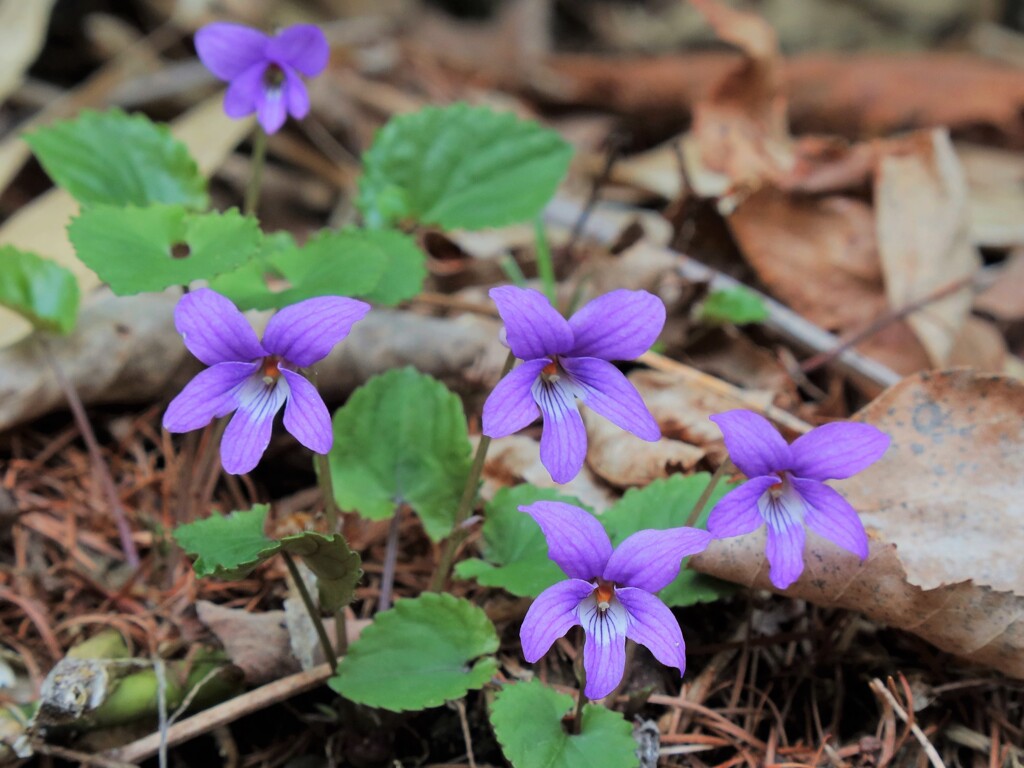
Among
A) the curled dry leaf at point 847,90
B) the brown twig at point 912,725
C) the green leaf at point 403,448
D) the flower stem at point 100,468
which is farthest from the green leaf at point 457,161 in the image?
the curled dry leaf at point 847,90

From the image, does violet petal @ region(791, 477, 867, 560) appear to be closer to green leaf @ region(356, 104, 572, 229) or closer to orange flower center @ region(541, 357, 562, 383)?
orange flower center @ region(541, 357, 562, 383)

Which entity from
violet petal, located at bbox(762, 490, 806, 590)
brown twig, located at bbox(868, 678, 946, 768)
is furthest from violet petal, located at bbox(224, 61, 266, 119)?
brown twig, located at bbox(868, 678, 946, 768)

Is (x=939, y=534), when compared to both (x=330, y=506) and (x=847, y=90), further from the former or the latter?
(x=847, y=90)

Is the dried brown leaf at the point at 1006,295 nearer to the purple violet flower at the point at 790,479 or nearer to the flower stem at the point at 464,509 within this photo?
the purple violet flower at the point at 790,479

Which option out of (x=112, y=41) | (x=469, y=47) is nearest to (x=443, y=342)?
(x=112, y=41)

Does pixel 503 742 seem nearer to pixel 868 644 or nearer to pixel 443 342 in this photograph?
pixel 868 644

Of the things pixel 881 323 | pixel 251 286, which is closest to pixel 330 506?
pixel 251 286
